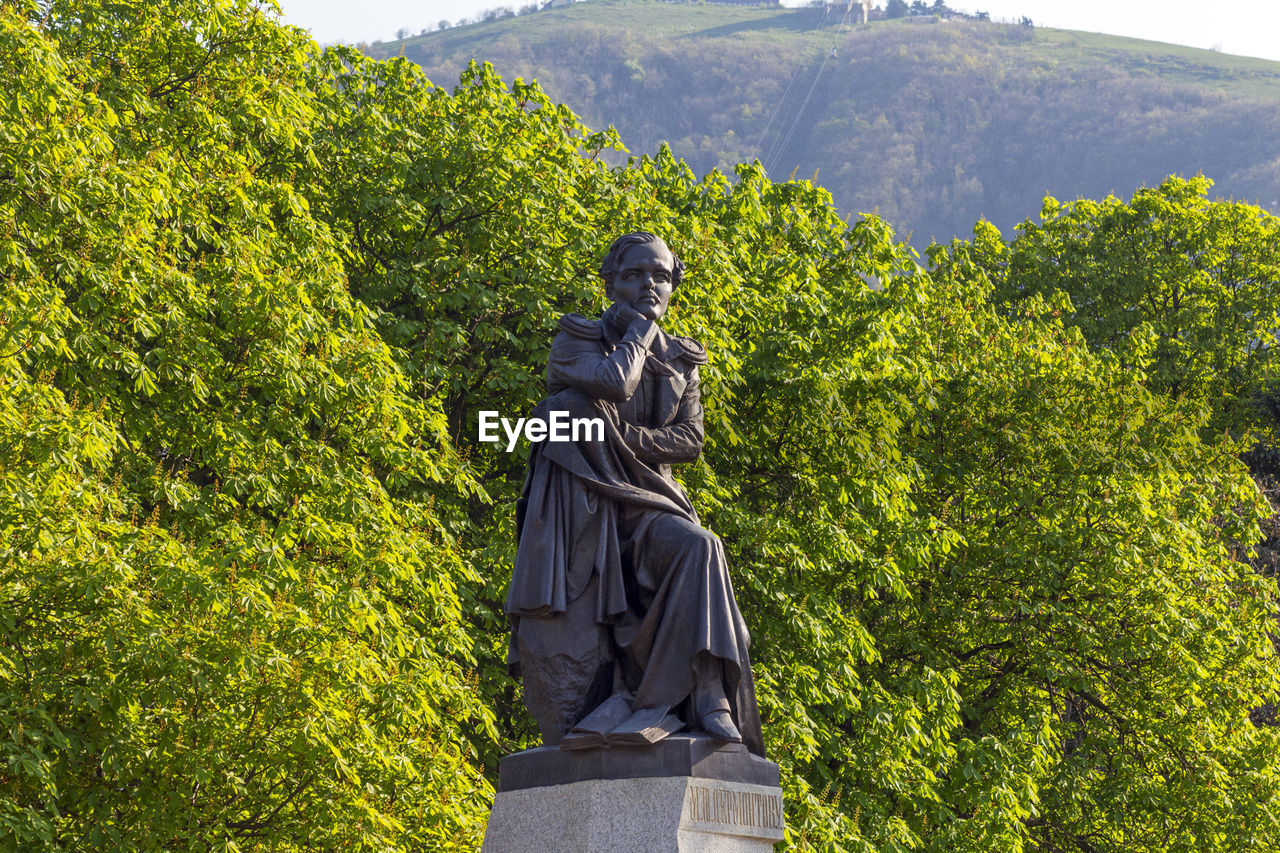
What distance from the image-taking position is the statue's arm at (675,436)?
306 inches

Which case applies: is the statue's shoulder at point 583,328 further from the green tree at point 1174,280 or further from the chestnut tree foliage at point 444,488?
the green tree at point 1174,280

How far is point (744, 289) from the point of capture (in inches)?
715

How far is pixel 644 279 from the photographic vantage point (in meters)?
8.09

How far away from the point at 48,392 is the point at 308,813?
378 cm

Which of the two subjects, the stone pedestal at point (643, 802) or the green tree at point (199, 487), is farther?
the green tree at point (199, 487)

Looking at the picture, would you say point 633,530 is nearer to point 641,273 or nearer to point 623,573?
point 623,573

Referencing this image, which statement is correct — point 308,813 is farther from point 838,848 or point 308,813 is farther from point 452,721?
point 838,848

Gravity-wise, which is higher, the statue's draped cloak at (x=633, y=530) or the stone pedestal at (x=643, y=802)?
the statue's draped cloak at (x=633, y=530)

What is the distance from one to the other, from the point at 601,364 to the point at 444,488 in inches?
346

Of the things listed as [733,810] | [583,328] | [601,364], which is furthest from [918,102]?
[733,810]

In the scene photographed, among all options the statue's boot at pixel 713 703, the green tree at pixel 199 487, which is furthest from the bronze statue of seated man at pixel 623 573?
the green tree at pixel 199 487

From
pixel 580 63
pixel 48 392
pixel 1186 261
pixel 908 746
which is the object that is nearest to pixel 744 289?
pixel 908 746

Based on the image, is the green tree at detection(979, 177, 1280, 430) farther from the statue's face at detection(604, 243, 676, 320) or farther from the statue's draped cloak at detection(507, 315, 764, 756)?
the statue's draped cloak at detection(507, 315, 764, 756)

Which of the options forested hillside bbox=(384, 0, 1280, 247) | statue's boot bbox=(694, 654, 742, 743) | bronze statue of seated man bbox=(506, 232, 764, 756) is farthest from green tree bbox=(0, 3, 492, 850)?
forested hillside bbox=(384, 0, 1280, 247)
